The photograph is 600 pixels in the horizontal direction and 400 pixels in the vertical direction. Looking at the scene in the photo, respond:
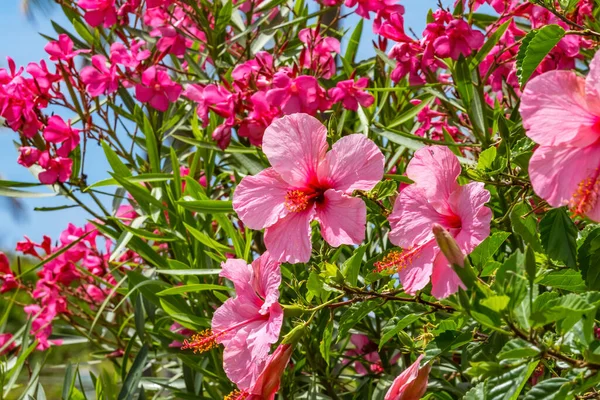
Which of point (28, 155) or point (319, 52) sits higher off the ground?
point (319, 52)

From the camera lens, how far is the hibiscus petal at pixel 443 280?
71cm

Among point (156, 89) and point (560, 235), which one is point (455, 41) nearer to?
point (560, 235)

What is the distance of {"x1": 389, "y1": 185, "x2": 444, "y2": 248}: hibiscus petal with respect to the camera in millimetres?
783

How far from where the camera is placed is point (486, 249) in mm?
793

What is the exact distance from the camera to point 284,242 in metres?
0.85

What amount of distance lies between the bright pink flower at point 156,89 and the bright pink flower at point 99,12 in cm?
19

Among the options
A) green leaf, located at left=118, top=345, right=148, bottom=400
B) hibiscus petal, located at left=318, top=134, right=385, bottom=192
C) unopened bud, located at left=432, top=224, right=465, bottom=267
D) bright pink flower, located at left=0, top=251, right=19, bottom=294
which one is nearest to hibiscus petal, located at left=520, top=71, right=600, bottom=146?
unopened bud, located at left=432, top=224, right=465, bottom=267

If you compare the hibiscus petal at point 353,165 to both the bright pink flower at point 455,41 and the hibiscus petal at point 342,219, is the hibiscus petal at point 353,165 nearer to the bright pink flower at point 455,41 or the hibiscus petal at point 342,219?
the hibiscus petal at point 342,219

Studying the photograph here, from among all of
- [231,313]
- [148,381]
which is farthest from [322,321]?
[148,381]

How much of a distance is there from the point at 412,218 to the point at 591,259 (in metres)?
0.17

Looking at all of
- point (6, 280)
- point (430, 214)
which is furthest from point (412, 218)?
point (6, 280)

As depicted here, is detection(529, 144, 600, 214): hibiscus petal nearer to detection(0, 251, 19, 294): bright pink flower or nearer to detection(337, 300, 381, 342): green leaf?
detection(337, 300, 381, 342): green leaf

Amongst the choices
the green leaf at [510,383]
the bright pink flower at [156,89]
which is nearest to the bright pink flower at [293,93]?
the bright pink flower at [156,89]

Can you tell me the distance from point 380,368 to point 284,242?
3.12ft
